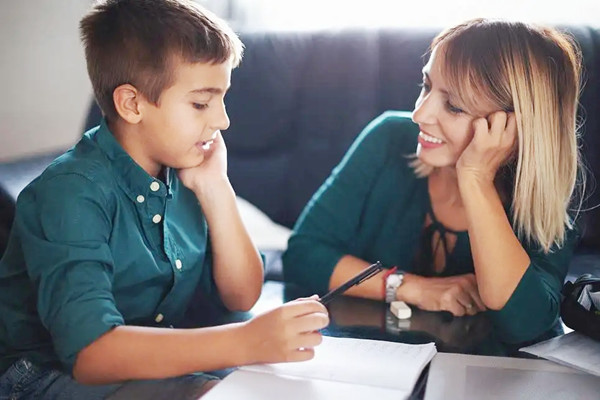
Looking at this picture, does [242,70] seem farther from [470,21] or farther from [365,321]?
[365,321]

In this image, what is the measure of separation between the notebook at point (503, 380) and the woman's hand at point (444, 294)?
20 centimetres

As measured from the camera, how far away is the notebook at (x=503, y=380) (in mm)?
981

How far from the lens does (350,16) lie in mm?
2330

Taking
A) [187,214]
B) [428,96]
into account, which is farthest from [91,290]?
[428,96]

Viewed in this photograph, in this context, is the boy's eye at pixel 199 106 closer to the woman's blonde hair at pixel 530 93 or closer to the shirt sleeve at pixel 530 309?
the woman's blonde hair at pixel 530 93

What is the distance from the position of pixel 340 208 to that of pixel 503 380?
0.57 metres

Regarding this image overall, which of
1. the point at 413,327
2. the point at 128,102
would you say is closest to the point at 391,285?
the point at 413,327

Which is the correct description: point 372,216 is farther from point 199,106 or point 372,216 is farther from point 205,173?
point 199,106

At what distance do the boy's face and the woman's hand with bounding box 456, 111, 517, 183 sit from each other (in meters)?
0.43

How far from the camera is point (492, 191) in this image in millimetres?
1303

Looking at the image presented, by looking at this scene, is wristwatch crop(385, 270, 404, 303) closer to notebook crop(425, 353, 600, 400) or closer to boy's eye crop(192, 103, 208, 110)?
notebook crop(425, 353, 600, 400)

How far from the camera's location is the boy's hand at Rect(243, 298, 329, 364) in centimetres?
98

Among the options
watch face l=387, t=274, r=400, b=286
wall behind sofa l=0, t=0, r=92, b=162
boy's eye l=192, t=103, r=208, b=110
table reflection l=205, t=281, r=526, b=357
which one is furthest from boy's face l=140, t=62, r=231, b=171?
wall behind sofa l=0, t=0, r=92, b=162

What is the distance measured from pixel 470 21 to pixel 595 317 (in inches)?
22.2
